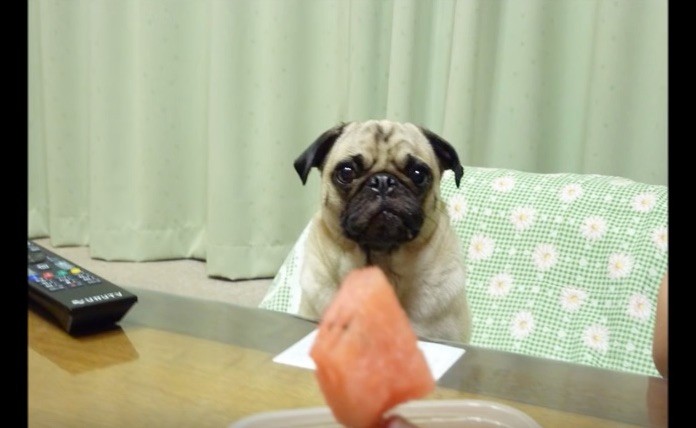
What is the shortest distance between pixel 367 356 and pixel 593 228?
2.43 feet

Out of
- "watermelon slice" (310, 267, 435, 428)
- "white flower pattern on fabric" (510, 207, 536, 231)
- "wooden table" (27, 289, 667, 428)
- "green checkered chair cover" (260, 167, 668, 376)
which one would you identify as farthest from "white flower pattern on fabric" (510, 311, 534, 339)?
"watermelon slice" (310, 267, 435, 428)

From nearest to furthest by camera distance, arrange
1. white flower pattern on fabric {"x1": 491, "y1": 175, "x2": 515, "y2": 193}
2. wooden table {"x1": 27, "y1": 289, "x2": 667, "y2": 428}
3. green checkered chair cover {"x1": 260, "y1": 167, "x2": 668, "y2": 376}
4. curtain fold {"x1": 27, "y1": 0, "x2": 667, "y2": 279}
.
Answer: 1. wooden table {"x1": 27, "y1": 289, "x2": 667, "y2": 428}
2. green checkered chair cover {"x1": 260, "y1": 167, "x2": 668, "y2": 376}
3. white flower pattern on fabric {"x1": 491, "y1": 175, "x2": 515, "y2": 193}
4. curtain fold {"x1": 27, "y1": 0, "x2": 667, "y2": 279}

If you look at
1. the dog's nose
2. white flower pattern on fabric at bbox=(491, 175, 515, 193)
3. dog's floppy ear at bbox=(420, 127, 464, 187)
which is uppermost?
dog's floppy ear at bbox=(420, 127, 464, 187)

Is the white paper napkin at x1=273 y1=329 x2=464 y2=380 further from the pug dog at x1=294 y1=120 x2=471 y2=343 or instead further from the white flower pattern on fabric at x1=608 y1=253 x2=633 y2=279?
the white flower pattern on fabric at x1=608 y1=253 x2=633 y2=279

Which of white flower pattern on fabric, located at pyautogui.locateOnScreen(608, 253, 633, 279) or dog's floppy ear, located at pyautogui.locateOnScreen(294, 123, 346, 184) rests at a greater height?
dog's floppy ear, located at pyautogui.locateOnScreen(294, 123, 346, 184)

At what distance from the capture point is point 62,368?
1.10 ft

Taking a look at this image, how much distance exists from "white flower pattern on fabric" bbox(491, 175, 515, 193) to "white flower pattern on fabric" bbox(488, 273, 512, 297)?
0.37ft

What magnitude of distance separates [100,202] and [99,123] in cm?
17

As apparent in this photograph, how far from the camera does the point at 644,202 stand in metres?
0.82

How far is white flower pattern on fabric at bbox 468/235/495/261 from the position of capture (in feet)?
2.92

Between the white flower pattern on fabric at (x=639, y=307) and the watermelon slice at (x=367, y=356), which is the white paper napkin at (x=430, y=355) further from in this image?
the white flower pattern on fabric at (x=639, y=307)

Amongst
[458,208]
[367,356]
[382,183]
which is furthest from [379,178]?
[367,356]

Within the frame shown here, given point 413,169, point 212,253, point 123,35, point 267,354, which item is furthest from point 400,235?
point 123,35

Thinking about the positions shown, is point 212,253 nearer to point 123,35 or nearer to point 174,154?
point 174,154
